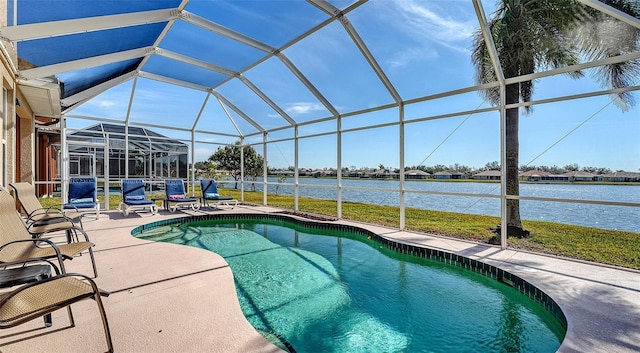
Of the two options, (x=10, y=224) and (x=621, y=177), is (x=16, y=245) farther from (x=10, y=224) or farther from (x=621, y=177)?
(x=621, y=177)

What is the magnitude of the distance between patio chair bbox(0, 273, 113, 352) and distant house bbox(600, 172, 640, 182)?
7.33 meters

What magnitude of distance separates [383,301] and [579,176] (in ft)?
18.0

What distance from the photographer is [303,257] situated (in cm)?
555

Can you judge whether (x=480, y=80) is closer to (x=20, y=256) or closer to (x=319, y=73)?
(x=319, y=73)

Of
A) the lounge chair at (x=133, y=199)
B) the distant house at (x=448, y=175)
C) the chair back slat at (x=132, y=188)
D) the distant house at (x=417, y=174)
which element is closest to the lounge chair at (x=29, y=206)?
the lounge chair at (x=133, y=199)

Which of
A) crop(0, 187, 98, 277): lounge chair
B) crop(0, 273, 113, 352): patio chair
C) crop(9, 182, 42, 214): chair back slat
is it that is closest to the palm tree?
crop(0, 273, 113, 352): patio chair

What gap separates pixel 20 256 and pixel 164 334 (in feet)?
5.24

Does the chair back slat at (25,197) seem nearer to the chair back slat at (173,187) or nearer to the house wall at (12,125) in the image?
the house wall at (12,125)

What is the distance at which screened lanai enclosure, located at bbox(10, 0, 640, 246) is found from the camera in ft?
15.0

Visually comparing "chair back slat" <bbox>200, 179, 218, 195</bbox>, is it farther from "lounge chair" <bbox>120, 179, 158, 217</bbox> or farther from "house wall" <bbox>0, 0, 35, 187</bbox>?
"house wall" <bbox>0, 0, 35, 187</bbox>

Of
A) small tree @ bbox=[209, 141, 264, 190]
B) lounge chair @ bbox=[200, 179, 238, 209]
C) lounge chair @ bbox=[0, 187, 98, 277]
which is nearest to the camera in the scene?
lounge chair @ bbox=[0, 187, 98, 277]

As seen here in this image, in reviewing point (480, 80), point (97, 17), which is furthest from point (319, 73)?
point (97, 17)

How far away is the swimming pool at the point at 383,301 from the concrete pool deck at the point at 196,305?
33cm

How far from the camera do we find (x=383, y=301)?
377cm
